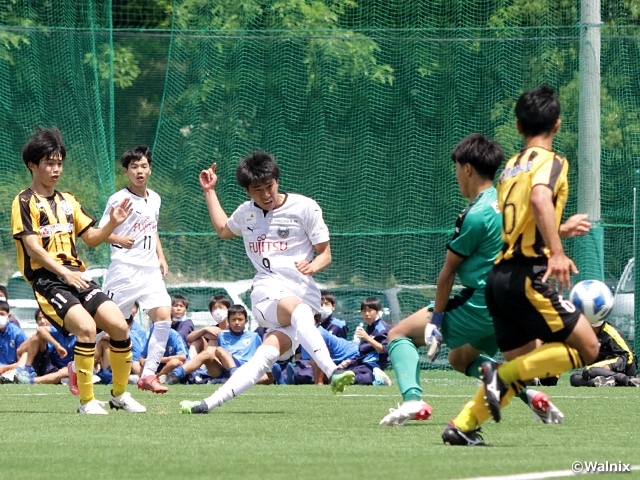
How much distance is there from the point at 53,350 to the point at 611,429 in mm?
9216

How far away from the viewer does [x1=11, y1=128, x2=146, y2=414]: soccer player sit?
8.36 m

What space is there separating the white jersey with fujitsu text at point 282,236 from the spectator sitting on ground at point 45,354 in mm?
6519

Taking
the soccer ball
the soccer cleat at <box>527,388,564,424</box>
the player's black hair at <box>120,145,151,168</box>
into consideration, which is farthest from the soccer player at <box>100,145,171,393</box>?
the soccer ball

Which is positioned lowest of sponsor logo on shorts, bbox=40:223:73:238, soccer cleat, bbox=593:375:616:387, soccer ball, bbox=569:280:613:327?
soccer cleat, bbox=593:375:616:387

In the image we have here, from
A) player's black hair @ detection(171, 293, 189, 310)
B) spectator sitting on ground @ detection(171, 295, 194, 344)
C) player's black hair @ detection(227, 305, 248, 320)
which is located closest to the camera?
player's black hair @ detection(227, 305, 248, 320)

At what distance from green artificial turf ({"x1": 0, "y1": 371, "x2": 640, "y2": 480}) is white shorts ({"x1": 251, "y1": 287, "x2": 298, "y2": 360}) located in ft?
2.10

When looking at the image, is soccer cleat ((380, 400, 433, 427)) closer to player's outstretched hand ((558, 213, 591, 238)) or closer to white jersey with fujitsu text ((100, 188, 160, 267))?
player's outstretched hand ((558, 213, 591, 238))

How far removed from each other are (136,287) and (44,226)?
3.56 m

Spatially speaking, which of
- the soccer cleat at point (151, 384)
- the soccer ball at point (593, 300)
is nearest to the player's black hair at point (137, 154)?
the soccer cleat at point (151, 384)

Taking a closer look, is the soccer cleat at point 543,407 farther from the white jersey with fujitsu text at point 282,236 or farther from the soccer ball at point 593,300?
the white jersey with fujitsu text at point 282,236

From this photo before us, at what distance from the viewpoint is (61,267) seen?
8320mm

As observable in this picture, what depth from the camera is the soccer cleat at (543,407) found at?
7320mm

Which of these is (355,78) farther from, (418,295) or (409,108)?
(418,295)

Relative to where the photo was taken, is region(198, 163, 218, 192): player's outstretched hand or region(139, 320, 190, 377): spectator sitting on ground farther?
region(139, 320, 190, 377): spectator sitting on ground
